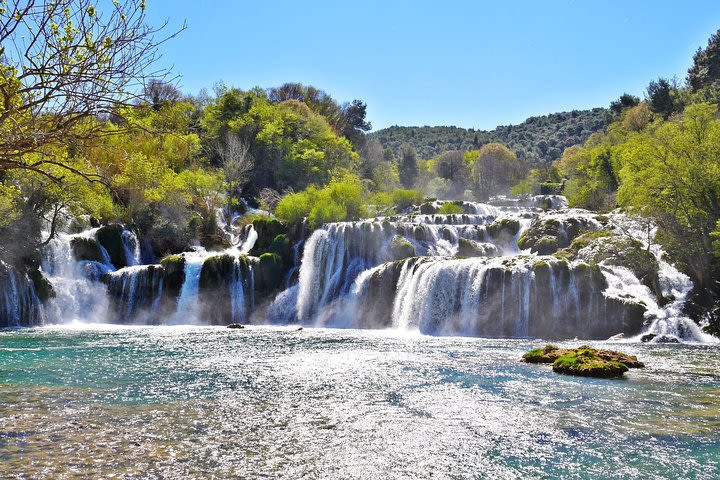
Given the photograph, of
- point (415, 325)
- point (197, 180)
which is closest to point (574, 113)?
point (197, 180)

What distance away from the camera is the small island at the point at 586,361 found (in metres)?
Answer: 16.2

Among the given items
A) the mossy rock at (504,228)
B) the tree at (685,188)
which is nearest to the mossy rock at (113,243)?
the mossy rock at (504,228)

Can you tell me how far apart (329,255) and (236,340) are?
13.9 meters

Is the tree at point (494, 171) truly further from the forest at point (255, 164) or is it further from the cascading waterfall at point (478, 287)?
the cascading waterfall at point (478, 287)

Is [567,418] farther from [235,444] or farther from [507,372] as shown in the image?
[235,444]

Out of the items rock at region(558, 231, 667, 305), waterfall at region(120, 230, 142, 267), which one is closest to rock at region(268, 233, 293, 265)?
waterfall at region(120, 230, 142, 267)

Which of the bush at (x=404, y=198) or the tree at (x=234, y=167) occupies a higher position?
the tree at (x=234, y=167)

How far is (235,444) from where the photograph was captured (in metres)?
9.30

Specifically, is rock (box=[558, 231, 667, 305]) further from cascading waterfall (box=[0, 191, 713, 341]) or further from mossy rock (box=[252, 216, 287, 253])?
mossy rock (box=[252, 216, 287, 253])

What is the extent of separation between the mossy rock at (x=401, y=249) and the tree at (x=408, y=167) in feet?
191

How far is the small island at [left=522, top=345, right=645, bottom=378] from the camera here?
16.2m

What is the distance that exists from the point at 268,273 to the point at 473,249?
44.1 ft

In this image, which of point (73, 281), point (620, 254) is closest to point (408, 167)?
point (73, 281)

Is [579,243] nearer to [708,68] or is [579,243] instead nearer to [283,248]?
[283,248]
